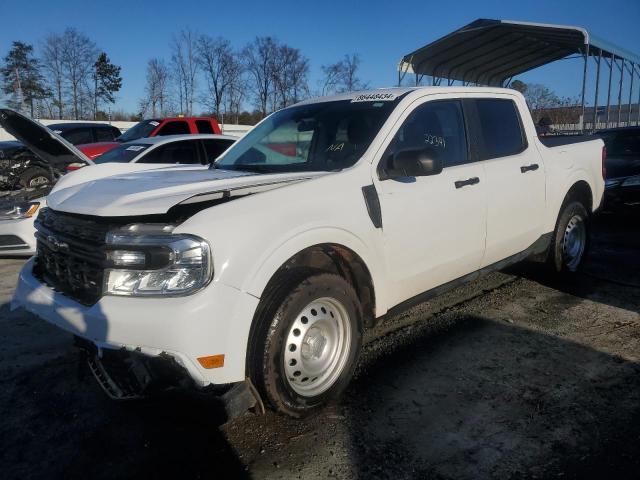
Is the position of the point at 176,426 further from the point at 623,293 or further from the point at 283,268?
the point at 623,293

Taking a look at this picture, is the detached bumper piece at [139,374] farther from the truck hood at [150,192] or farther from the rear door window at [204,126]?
the rear door window at [204,126]

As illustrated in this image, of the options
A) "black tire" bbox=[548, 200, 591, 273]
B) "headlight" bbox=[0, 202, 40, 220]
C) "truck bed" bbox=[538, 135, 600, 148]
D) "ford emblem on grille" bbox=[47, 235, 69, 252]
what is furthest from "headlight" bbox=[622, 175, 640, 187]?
"headlight" bbox=[0, 202, 40, 220]

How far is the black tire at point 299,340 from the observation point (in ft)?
8.27

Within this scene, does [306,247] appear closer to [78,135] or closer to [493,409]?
[493,409]

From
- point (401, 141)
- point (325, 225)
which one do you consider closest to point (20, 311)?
point (325, 225)

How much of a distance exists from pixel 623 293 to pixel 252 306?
426 centimetres

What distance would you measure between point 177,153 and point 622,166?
774 centimetres

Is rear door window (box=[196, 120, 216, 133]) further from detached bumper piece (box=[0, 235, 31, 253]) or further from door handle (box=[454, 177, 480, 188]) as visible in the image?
door handle (box=[454, 177, 480, 188])

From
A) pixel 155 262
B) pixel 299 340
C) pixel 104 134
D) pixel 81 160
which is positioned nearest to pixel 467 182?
pixel 299 340

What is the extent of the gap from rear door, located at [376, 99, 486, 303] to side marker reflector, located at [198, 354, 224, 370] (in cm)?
131

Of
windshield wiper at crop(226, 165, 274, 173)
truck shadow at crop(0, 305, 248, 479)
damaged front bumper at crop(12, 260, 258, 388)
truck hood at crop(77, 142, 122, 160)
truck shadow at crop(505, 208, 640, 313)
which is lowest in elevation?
truck shadow at crop(0, 305, 248, 479)

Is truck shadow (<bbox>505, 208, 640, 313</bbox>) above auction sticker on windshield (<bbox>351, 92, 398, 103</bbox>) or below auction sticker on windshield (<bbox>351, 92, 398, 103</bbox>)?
below

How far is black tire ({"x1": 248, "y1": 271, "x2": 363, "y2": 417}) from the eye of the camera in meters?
2.52

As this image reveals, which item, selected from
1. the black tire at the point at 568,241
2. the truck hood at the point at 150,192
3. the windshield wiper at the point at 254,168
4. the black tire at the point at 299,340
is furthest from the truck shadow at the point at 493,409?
the windshield wiper at the point at 254,168
